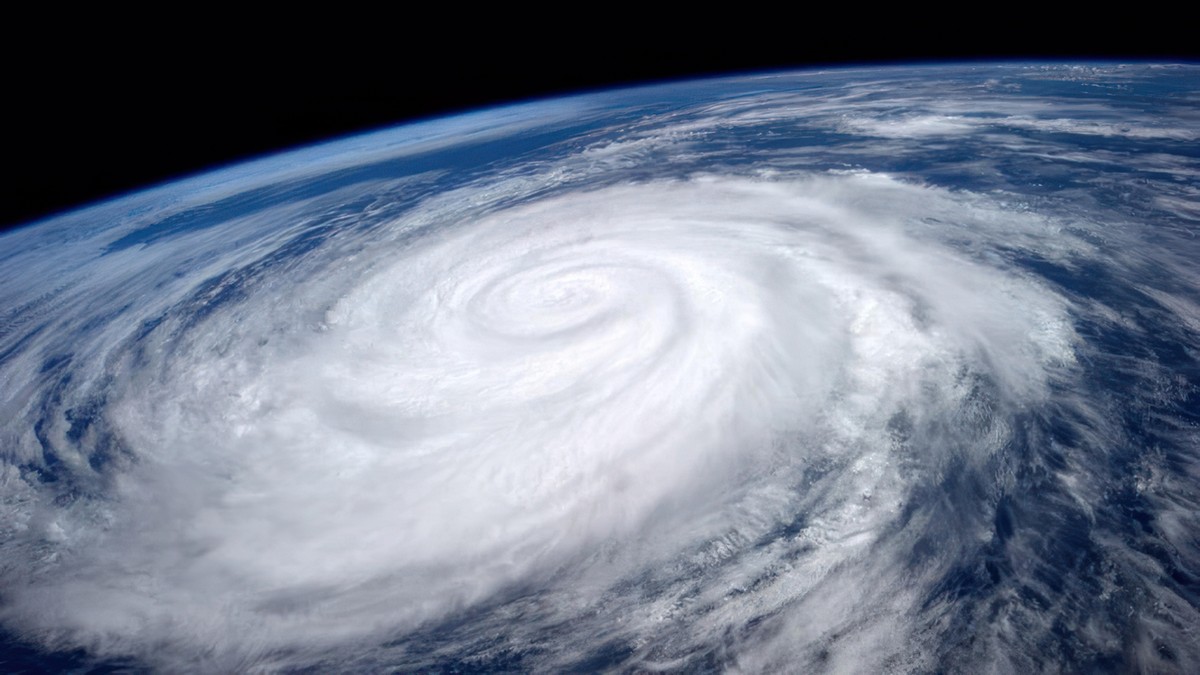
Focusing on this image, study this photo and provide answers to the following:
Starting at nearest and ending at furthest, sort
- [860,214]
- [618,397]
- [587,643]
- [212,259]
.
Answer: [587,643] → [618,397] → [860,214] → [212,259]

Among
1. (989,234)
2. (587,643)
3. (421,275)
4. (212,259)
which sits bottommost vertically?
(587,643)

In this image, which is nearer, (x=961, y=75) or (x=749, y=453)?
(x=749, y=453)

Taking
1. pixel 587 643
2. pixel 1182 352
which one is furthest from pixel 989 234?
pixel 587 643

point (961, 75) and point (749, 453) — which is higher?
point (961, 75)

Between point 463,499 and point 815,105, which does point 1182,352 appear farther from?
point 815,105

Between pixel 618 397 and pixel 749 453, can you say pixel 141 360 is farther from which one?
pixel 749 453

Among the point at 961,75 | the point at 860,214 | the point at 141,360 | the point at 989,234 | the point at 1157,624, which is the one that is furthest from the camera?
the point at 961,75
